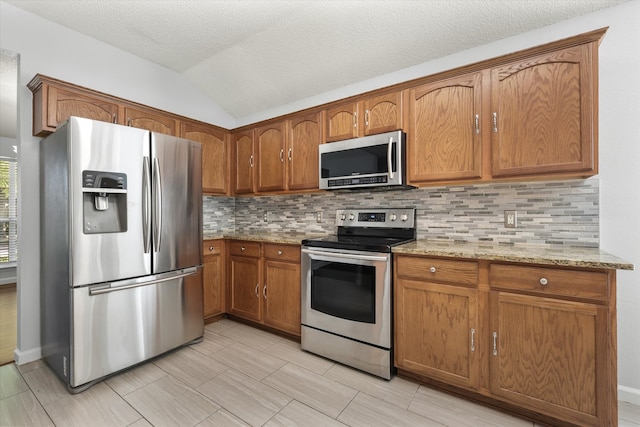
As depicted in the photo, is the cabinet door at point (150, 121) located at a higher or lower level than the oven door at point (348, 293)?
higher

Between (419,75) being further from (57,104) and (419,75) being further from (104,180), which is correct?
(57,104)

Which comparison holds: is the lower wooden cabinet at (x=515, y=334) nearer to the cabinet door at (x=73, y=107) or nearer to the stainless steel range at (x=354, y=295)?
the stainless steel range at (x=354, y=295)

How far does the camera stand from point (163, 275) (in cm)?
232

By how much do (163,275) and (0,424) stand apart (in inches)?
44.0

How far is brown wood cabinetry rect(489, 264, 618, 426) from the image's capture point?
1419 mm

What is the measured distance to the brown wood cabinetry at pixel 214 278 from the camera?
3.03 metres

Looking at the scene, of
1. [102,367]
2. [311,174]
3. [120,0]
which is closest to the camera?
[102,367]

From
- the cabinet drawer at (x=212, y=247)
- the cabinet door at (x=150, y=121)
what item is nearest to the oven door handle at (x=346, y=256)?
the cabinet drawer at (x=212, y=247)

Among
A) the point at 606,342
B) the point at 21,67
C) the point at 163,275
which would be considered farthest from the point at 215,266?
the point at 606,342

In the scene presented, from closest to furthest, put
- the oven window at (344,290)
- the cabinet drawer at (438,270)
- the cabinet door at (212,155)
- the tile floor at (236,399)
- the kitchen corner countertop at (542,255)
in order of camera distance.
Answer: the kitchen corner countertop at (542,255) < the tile floor at (236,399) < the cabinet drawer at (438,270) < the oven window at (344,290) < the cabinet door at (212,155)

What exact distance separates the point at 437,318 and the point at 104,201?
95.8 inches

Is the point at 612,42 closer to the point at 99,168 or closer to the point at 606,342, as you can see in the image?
the point at 606,342

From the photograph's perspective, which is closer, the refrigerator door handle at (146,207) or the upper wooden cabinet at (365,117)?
the refrigerator door handle at (146,207)

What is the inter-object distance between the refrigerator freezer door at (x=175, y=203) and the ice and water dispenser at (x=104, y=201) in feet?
0.69
